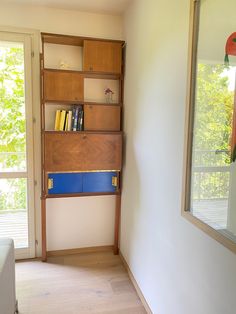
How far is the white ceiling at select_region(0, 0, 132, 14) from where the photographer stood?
2.44 metres

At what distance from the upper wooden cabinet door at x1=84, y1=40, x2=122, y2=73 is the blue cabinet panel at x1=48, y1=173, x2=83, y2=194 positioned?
110 centimetres

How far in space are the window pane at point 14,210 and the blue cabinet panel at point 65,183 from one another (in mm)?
333

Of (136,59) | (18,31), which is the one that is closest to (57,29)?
(18,31)

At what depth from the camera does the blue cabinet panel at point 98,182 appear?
2750 millimetres

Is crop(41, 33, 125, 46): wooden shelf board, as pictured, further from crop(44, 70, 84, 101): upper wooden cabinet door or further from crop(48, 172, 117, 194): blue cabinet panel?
crop(48, 172, 117, 194): blue cabinet panel

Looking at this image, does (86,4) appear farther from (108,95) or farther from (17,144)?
(17,144)

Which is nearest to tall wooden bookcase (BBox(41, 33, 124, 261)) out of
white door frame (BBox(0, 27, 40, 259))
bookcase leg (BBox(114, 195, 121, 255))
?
white door frame (BBox(0, 27, 40, 259))

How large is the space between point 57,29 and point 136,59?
933mm

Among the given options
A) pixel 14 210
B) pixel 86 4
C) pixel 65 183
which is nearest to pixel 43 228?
pixel 14 210

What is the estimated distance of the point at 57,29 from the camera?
2.63 meters

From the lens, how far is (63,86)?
256 centimetres

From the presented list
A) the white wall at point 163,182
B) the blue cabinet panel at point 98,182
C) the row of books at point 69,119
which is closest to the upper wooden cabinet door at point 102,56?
the white wall at point 163,182

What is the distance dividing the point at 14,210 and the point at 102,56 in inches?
73.5

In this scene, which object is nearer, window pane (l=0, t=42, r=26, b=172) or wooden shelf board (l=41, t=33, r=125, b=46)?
wooden shelf board (l=41, t=33, r=125, b=46)
